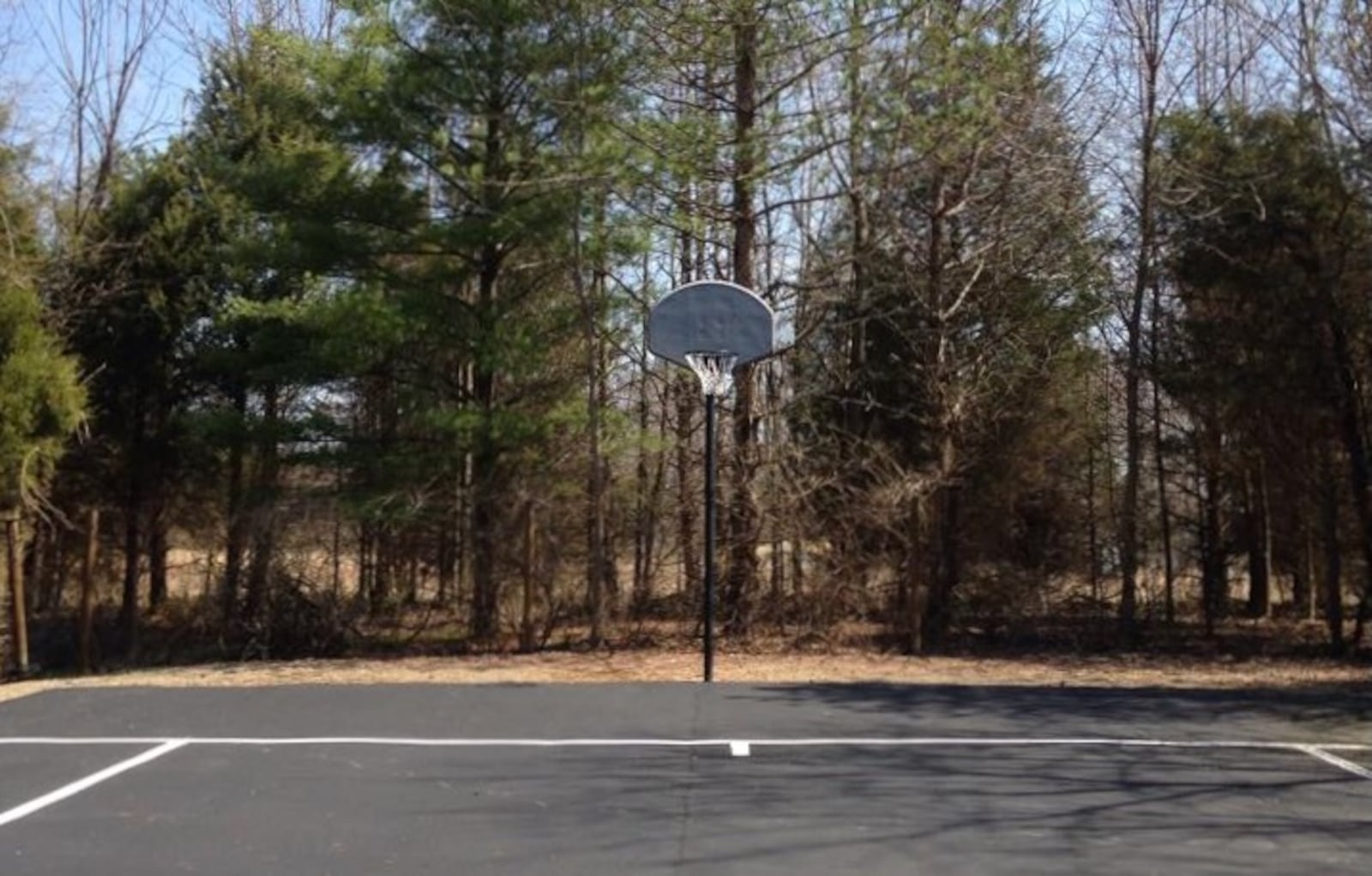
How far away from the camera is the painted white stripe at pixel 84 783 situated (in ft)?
26.5

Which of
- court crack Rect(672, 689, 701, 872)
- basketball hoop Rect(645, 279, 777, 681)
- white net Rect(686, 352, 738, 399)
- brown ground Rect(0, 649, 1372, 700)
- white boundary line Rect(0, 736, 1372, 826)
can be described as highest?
basketball hoop Rect(645, 279, 777, 681)

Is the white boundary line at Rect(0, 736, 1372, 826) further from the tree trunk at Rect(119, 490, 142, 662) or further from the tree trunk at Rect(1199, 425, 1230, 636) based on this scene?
the tree trunk at Rect(119, 490, 142, 662)

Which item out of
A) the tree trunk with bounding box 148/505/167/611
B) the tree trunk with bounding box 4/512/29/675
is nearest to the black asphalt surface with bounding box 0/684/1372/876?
the tree trunk with bounding box 4/512/29/675

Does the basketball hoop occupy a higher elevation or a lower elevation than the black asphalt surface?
higher

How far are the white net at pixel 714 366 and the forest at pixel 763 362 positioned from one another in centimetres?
324

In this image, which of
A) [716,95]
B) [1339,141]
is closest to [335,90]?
[716,95]

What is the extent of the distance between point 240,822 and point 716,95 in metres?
12.1

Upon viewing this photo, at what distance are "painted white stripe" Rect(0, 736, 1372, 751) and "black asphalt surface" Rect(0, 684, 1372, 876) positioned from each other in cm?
10

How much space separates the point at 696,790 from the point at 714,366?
6.36 meters

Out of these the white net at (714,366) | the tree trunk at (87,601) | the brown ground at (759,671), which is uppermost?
the white net at (714,366)

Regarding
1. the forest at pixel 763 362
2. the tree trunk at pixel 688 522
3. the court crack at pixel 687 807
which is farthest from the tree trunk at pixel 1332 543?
the court crack at pixel 687 807

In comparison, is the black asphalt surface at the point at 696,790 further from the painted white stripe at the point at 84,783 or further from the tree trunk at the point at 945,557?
the tree trunk at the point at 945,557

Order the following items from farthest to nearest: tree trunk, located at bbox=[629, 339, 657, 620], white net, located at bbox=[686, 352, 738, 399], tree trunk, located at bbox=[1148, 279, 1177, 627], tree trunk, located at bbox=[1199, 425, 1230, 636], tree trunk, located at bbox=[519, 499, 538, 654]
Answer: tree trunk, located at bbox=[1199, 425, 1230, 636] → tree trunk, located at bbox=[1148, 279, 1177, 627] → tree trunk, located at bbox=[629, 339, 657, 620] → tree trunk, located at bbox=[519, 499, 538, 654] → white net, located at bbox=[686, 352, 738, 399]

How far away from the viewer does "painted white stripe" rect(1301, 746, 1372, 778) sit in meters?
8.93
